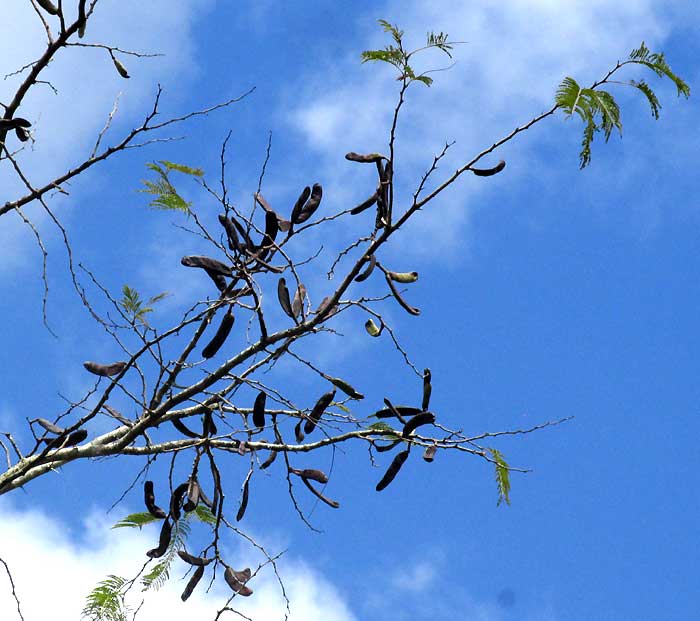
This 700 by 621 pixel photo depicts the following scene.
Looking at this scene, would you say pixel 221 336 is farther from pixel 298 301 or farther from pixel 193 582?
pixel 193 582

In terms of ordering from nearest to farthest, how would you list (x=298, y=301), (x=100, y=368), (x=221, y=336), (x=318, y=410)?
1. (x=221, y=336)
2. (x=298, y=301)
3. (x=100, y=368)
4. (x=318, y=410)

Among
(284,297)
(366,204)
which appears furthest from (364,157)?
(284,297)

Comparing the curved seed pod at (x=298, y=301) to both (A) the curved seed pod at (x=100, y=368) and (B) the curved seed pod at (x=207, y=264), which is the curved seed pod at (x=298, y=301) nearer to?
(B) the curved seed pod at (x=207, y=264)

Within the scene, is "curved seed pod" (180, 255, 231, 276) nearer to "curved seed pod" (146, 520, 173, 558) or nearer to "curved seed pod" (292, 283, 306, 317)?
"curved seed pod" (292, 283, 306, 317)

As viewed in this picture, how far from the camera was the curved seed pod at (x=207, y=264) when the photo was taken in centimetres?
464

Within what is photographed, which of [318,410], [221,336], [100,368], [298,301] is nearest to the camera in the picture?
[221,336]

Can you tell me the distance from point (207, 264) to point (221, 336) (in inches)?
14.2

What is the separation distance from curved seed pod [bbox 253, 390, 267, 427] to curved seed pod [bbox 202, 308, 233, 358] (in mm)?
359

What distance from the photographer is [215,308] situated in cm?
475

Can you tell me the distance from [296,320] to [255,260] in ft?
1.14

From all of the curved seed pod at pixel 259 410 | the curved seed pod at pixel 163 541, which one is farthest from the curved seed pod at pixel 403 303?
the curved seed pod at pixel 163 541

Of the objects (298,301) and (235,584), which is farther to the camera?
(235,584)

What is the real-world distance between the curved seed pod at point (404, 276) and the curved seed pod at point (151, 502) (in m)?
1.57

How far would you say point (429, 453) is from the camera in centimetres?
495
